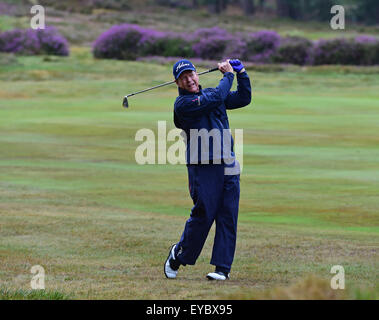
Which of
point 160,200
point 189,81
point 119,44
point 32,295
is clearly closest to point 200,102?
point 189,81

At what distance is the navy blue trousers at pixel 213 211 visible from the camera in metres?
9.23

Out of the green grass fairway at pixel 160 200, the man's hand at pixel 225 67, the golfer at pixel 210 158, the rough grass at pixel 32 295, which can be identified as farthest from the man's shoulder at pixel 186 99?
the rough grass at pixel 32 295

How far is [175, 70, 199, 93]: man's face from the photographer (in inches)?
362

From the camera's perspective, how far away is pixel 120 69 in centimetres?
5344

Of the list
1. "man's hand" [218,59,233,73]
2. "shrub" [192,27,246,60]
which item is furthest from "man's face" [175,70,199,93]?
"shrub" [192,27,246,60]

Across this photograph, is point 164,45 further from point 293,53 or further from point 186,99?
point 186,99

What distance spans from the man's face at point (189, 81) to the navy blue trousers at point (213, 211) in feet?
2.51

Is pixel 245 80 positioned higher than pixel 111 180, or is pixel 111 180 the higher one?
pixel 245 80

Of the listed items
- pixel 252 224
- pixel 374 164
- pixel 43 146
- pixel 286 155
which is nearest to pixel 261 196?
pixel 252 224

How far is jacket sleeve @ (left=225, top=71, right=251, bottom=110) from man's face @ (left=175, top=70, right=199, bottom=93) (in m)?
0.42

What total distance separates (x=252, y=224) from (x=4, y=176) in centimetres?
781

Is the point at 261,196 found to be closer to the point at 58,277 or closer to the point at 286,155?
the point at 286,155

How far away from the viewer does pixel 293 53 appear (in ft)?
194
